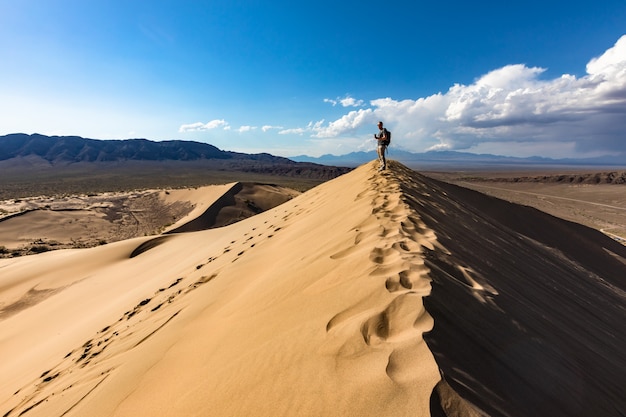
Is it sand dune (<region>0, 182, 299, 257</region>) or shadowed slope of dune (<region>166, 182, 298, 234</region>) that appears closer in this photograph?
sand dune (<region>0, 182, 299, 257</region>)

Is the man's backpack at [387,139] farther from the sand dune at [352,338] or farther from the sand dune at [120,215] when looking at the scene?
the sand dune at [120,215]

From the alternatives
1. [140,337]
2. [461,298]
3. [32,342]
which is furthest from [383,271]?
[32,342]

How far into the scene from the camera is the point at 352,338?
2.03m

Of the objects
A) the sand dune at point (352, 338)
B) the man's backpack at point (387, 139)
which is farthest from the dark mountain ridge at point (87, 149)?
the sand dune at point (352, 338)

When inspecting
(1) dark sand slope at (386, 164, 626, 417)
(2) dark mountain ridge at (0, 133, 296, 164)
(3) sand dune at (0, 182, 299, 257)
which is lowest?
(3) sand dune at (0, 182, 299, 257)

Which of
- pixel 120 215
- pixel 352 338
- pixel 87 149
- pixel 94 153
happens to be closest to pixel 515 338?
pixel 352 338

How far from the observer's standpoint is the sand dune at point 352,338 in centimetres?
175

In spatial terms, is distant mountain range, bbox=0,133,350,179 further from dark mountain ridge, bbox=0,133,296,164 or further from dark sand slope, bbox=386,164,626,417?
dark sand slope, bbox=386,164,626,417

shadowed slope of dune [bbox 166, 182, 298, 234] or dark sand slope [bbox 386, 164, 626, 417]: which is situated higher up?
dark sand slope [bbox 386, 164, 626, 417]

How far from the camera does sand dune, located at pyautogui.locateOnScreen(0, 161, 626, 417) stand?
175 centimetres

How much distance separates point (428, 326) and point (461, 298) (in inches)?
26.8

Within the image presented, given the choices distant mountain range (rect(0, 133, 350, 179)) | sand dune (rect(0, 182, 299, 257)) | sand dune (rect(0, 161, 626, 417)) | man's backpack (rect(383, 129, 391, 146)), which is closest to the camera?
sand dune (rect(0, 161, 626, 417))

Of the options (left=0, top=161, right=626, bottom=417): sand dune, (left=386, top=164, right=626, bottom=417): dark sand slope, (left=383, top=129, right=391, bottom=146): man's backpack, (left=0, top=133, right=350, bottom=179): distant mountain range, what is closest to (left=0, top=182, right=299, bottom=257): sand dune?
(left=0, top=161, right=626, bottom=417): sand dune

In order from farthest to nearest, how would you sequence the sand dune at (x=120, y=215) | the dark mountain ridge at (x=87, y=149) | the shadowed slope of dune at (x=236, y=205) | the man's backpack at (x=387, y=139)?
1. the dark mountain ridge at (x=87, y=149)
2. the shadowed slope of dune at (x=236, y=205)
3. the sand dune at (x=120, y=215)
4. the man's backpack at (x=387, y=139)
